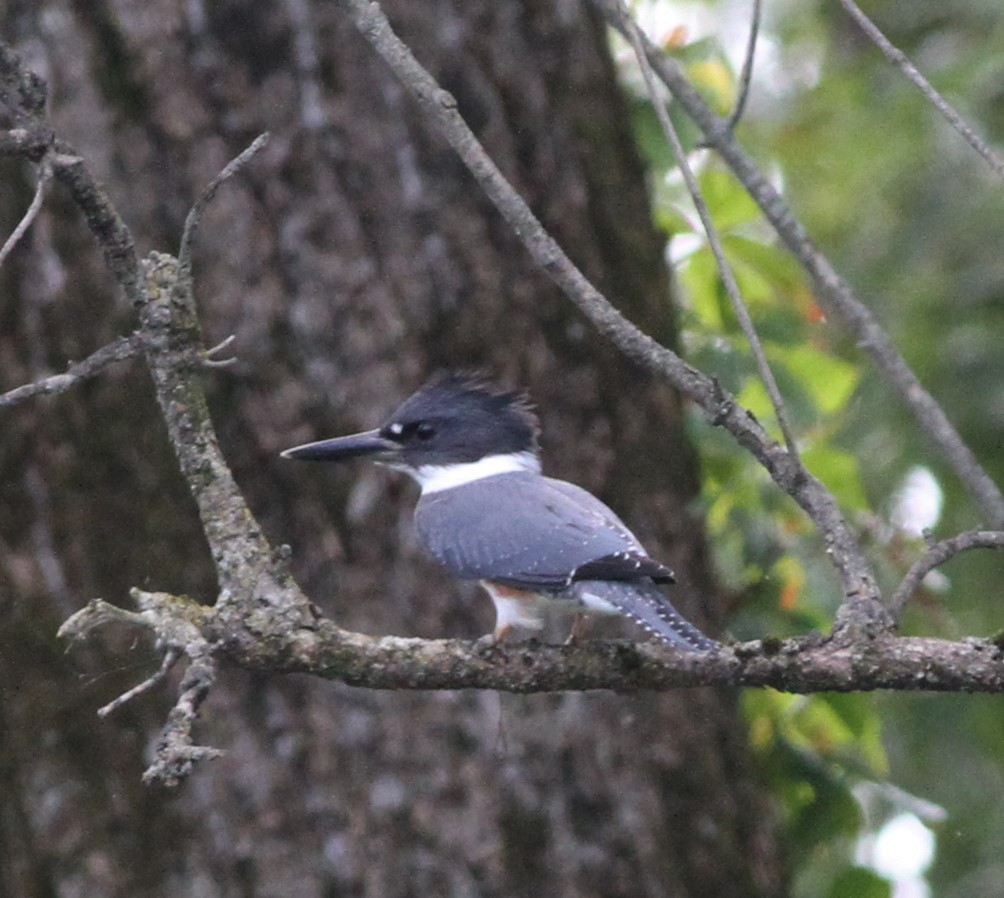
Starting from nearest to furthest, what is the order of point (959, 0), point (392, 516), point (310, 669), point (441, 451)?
point (310, 669), point (441, 451), point (392, 516), point (959, 0)

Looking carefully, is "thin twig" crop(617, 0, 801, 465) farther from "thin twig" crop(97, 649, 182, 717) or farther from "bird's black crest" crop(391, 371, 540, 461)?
"bird's black crest" crop(391, 371, 540, 461)

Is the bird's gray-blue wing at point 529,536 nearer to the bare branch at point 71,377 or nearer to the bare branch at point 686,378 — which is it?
the bare branch at point 686,378

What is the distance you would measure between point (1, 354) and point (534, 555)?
1515 mm

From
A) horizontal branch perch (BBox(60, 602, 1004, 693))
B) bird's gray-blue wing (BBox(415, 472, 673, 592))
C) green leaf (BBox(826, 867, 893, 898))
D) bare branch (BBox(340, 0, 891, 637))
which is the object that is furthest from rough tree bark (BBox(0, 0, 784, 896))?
horizontal branch perch (BBox(60, 602, 1004, 693))

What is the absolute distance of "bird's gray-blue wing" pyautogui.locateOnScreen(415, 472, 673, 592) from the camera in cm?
275

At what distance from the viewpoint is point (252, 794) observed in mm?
3598

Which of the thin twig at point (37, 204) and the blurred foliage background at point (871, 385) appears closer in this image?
the thin twig at point (37, 204)

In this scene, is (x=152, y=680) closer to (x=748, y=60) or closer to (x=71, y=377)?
(x=71, y=377)

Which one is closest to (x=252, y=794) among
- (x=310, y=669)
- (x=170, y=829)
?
(x=170, y=829)

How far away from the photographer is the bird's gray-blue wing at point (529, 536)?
2752 millimetres

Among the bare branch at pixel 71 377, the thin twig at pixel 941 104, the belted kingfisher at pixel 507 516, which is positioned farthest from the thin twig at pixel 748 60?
the bare branch at pixel 71 377

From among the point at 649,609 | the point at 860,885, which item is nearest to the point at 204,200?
the point at 649,609

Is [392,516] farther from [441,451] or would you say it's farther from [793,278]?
[793,278]

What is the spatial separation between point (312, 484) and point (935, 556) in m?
1.71
